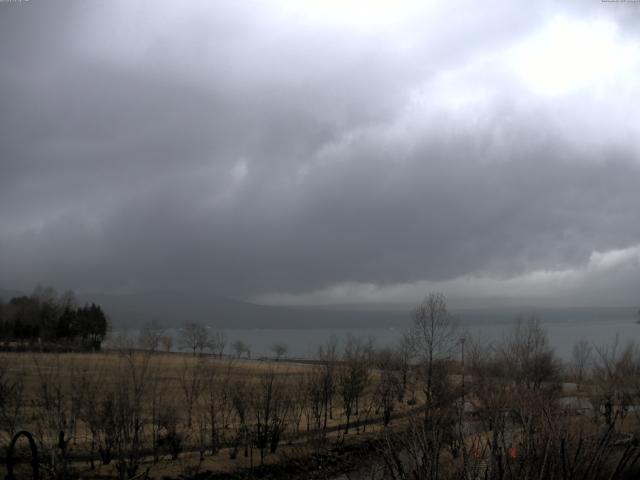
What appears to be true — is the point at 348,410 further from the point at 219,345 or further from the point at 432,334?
the point at 219,345

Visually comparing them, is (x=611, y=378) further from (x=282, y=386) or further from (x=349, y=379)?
(x=282, y=386)

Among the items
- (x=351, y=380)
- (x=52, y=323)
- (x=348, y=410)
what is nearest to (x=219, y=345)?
(x=351, y=380)

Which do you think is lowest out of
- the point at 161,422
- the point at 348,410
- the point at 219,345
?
the point at 348,410

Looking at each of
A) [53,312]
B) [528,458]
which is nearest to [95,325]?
[53,312]

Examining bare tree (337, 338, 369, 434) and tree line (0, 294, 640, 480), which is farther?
bare tree (337, 338, 369, 434)

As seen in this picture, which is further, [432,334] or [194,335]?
[194,335]

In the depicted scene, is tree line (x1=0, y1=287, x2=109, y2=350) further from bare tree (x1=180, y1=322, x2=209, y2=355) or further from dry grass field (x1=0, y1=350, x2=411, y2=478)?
dry grass field (x1=0, y1=350, x2=411, y2=478)

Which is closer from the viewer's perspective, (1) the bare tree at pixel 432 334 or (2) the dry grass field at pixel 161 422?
(2) the dry grass field at pixel 161 422

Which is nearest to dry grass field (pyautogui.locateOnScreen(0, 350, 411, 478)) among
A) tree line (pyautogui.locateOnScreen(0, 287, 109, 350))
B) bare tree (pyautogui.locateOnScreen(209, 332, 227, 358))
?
bare tree (pyautogui.locateOnScreen(209, 332, 227, 358))

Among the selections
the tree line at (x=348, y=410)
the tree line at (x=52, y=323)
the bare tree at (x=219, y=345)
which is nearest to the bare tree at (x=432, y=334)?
the tree line at (x=348, y=410)

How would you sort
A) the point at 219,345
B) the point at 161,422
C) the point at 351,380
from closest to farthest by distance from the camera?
the point at 161,422
the point at 351,380
the point at 219,345

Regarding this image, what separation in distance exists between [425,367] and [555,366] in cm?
2150

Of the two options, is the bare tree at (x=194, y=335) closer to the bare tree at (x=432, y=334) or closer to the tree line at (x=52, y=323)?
the tree line at (x=52, y=323)

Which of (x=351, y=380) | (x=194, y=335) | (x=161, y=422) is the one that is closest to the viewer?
(x=161, y=422)
